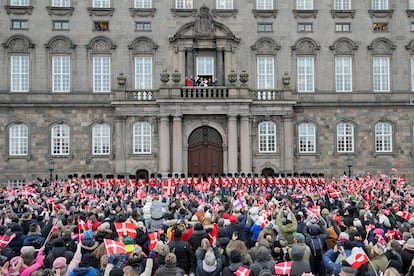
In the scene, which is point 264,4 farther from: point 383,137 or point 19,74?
point 19,74

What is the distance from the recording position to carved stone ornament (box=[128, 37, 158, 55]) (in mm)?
46562

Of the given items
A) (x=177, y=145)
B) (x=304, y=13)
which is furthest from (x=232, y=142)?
(x=304, y=13)

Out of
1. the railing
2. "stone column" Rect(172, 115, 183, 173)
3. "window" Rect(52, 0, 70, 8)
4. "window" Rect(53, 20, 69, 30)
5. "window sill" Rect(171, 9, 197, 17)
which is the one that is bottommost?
"stone column" Rect(172, 115, 183, 173)

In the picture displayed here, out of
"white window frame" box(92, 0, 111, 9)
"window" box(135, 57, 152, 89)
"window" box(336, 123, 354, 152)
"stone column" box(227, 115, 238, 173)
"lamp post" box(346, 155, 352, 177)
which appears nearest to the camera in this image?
"stone column" box(227, 115, 238, 173)

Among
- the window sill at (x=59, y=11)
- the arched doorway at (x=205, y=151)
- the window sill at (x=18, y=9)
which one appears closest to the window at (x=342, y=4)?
the arched doorway at (x=205, y=151)

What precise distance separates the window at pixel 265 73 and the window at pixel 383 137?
9.79 metres

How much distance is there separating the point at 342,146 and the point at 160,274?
38.1m

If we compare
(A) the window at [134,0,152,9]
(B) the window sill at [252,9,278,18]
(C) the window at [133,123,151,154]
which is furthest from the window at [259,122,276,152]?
(A) the window at [134,0,152,9]

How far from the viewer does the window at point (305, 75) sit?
47.6 metres

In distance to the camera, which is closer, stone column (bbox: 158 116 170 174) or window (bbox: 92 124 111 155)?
stone column (bbox: 158 116 170 174)

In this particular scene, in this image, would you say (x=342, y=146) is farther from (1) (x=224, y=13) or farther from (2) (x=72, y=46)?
(2) (x=72, y=46)

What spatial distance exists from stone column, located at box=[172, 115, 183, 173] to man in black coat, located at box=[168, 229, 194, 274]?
29314mm

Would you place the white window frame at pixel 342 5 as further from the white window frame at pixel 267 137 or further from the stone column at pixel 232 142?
the stone column at pixel 232 142

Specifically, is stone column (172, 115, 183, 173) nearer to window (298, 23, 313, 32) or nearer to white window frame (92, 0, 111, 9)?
white window frame (92, 0, 111, 9)
